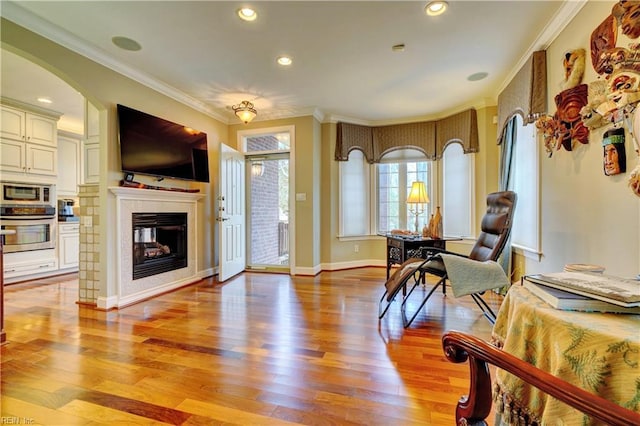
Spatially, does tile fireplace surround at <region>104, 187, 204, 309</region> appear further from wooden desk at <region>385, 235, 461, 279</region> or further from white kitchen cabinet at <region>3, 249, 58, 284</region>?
wooden desk at <region>385, 235, 461, 279</region>

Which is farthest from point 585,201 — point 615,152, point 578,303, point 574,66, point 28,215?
point 28,215

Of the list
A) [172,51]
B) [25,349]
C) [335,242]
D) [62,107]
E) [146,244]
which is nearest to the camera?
[25,349]

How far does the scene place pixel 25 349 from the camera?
204 centimetres

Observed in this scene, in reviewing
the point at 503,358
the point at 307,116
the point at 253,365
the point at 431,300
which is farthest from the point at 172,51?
the point at 431,300

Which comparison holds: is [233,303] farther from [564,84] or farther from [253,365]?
[564,84]

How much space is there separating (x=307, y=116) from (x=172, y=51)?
6.63ft

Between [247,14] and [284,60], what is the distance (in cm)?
71

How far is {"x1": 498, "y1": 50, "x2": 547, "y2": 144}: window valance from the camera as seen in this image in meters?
2.44

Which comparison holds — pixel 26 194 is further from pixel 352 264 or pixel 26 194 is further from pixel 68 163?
pixel 352 264

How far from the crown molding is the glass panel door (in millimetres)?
1544

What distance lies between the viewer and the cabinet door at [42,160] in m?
4.09

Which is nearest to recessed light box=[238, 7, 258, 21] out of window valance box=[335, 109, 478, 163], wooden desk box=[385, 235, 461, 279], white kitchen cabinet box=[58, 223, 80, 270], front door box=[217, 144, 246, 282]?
front door box=[217, 144, 246, 282]

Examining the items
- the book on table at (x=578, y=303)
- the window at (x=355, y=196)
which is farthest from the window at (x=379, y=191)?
the book on table at (x=578, y=303)

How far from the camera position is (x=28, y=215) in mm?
4008
